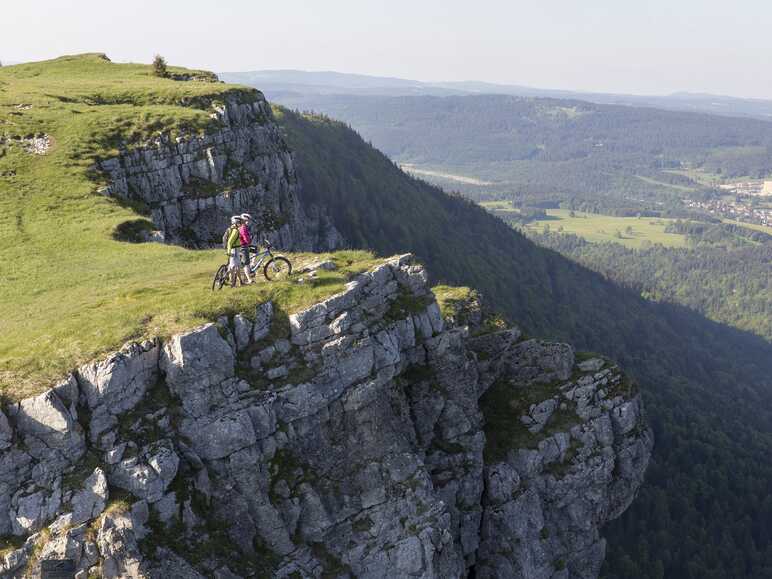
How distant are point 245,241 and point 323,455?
12.1 m

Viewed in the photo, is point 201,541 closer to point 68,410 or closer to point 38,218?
point 68,410

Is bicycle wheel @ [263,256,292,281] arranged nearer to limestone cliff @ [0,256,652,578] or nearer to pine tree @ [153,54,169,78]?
limestone cliff @ [0,256,652,578]

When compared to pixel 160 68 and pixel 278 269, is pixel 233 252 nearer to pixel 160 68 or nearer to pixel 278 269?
pixel 278 269

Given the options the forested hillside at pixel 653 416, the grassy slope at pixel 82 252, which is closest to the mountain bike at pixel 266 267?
the grassy slope at pixel 82 252

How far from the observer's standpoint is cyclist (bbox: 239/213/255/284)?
33094 millimetres

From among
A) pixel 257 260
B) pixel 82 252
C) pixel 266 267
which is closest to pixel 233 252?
pixel 257 260

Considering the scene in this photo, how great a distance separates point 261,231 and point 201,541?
40.2 meters

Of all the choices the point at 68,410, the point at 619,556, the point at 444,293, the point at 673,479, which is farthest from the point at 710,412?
the point at 68,410

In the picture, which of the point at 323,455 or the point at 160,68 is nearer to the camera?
the point at 323,455

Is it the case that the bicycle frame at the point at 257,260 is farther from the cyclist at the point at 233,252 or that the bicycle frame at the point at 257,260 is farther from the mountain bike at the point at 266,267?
the cyclist at the point at 233,252

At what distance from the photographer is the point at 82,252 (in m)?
42.8

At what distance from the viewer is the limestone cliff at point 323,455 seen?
24.2m

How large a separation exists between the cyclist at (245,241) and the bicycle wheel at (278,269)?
950 millimetres

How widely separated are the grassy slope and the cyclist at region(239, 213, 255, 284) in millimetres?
2391
